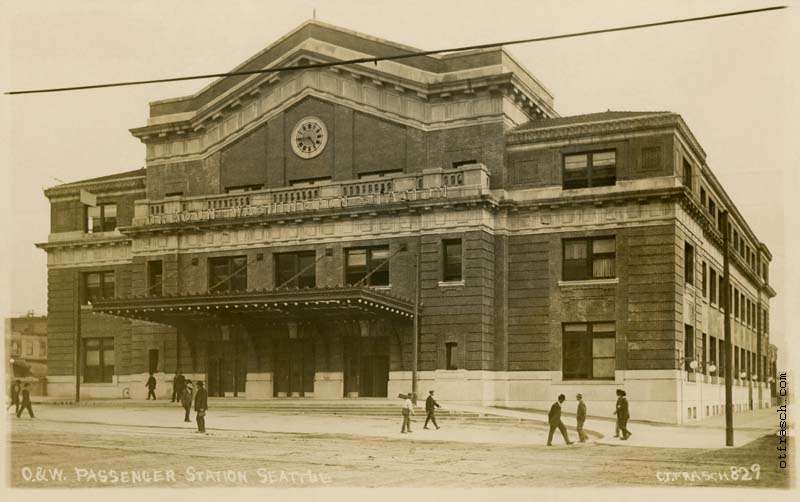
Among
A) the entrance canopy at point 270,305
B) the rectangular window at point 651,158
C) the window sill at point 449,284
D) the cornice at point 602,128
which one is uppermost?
the cornice at point 602,128

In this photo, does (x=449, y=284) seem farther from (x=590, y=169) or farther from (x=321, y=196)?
(x=590, y=169)

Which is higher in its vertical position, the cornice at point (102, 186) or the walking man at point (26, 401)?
the cornice at point (102, 186)

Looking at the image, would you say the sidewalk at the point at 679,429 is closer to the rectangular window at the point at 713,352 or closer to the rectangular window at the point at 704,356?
the rectangular window at the point at 704,356

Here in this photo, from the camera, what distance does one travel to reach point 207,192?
3903cm

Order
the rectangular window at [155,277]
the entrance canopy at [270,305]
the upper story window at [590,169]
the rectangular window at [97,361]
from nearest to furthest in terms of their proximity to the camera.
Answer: the entrance canopy at [270,305] < the upper story window at [590,169] < the rectangular window at [97,361] < the rectangular window at [155,277]

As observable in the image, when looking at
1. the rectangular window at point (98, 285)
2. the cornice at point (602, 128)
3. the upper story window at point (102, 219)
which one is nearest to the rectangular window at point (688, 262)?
the cornice at point (602, 128)

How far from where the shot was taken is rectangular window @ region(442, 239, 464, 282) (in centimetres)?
3528

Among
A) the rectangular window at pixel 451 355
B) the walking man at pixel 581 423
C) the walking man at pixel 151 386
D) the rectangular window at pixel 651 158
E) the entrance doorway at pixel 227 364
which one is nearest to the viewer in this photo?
the walking man at pixel 581 423

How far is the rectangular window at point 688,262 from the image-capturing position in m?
33.9

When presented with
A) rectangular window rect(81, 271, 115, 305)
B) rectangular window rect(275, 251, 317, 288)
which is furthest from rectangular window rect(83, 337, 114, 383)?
rectangular window rect(275, 251, 317, 288)

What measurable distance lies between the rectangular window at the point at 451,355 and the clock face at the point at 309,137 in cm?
879

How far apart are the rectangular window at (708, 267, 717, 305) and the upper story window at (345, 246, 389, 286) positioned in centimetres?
1159

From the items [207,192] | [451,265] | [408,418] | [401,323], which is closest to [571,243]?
[451,265]

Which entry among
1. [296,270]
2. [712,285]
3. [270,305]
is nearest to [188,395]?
[270,305]
